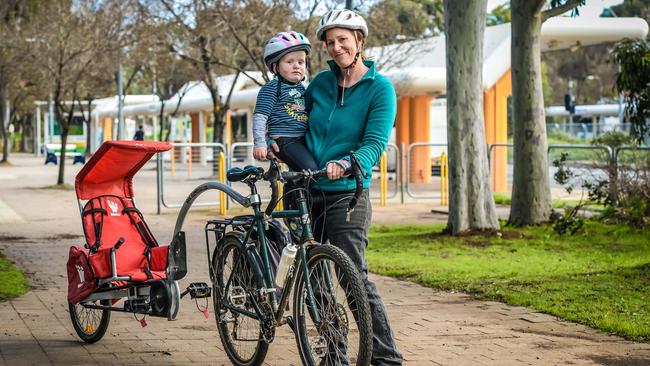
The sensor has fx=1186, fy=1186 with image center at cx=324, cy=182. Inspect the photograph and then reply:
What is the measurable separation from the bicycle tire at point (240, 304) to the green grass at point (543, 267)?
259 cm

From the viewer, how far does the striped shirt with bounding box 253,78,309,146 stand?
600cm

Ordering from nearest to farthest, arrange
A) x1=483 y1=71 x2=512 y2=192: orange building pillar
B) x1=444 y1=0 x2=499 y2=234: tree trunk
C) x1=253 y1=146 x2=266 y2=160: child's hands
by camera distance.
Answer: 1. x1=253 y1=146 x2=266 y2=160: child's hands
2. x1=444 y1=0 x2=499 y2=234: tree trunk
3. x1=483 y1=71 x2=512 y2=192: orange building pillar

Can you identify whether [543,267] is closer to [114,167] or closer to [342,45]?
[114,167]

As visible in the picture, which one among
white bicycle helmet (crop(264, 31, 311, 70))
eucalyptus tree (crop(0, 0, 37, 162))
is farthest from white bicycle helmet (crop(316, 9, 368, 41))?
eucalyptus tree (crop(0, 0, 37, 162))

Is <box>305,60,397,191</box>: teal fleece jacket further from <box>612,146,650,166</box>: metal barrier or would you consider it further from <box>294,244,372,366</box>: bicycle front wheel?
<box>612,146,650,166</box>: metal barrier

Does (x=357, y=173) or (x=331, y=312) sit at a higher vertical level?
(x=357, y=173)

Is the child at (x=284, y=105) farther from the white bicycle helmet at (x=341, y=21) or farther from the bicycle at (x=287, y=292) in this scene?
the white bicycle helmet at (x=341, y=21)

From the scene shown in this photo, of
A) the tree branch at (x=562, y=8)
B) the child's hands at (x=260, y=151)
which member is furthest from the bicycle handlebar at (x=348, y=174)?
the tree branch at (x=562, y=8)

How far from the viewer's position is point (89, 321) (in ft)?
24.5

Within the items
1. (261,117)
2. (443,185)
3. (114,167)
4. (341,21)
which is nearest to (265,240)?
(261,117)

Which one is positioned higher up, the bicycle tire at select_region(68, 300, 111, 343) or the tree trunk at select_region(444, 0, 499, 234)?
the tree trunk at select_region(444, 0, 499, 234)

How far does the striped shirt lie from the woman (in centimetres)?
7

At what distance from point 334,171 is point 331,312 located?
66 centimetres

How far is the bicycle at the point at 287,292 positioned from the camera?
5387 millimetres
